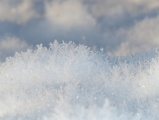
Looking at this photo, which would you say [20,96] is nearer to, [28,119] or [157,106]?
[28,119]

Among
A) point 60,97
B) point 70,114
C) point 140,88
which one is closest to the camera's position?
point 70,114

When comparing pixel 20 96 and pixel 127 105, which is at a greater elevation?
pixel 20 96

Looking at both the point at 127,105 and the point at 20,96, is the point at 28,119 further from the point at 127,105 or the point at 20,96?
the point at 127,105

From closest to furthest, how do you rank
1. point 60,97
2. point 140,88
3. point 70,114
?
point 70,114, point 60,97, point 140,88

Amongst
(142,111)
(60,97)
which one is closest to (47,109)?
(60,97)

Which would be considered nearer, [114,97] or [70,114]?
[70,114]

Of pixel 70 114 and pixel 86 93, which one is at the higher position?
pixel 86 93

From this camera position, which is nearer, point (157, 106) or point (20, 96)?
point (157, 106)

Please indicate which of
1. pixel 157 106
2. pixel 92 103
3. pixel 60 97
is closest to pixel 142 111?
pixel 157 106

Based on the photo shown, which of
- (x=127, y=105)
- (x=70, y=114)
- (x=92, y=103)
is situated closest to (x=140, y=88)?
(x=127, y=105)

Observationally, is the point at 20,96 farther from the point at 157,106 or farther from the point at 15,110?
the point at 157,106
